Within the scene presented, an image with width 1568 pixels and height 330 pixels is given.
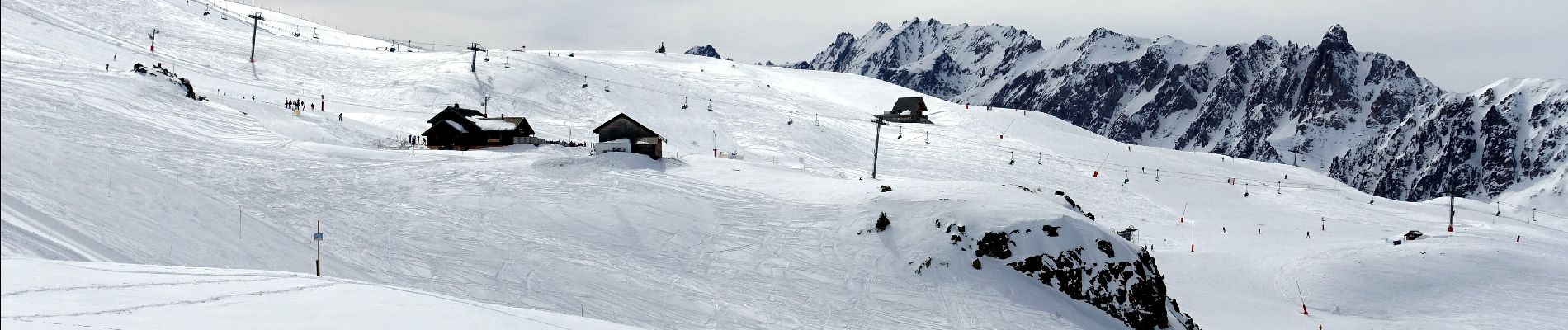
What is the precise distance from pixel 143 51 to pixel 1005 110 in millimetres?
91110

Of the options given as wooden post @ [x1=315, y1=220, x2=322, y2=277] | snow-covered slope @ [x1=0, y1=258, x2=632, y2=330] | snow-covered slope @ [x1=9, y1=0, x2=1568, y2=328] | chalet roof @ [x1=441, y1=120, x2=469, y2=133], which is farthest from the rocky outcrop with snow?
chalet roof @ [x1=441, y1=120, x2=469, y2=133]

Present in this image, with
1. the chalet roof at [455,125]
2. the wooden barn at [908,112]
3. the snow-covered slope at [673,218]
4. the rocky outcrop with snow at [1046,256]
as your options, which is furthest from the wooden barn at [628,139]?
the wooden barn at [908,112]

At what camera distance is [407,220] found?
41.9m

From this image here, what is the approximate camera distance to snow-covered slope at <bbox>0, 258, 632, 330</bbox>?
11117 mm

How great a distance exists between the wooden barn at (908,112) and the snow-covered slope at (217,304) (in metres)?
96.9

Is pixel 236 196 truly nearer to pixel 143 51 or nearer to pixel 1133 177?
pixel 143 51

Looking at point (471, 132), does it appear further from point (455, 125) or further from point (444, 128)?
point (444, 128)

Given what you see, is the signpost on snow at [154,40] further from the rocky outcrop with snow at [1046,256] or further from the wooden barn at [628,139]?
the rocky outcrop with snow at [1046,256]

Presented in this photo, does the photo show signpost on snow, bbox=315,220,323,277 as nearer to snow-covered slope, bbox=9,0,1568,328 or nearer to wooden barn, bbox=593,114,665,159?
snow-covered slope, bbox=9,0,1568,328

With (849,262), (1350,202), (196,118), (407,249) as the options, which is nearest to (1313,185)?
(1350,202)

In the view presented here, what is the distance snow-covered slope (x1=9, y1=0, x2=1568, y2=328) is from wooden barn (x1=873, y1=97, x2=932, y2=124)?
815 inches

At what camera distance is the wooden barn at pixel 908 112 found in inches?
4461

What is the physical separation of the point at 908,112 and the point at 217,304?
4132 inches

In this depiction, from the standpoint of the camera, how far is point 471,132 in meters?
64.9
